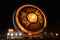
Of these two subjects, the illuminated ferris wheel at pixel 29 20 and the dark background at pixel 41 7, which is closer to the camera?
the illuminated ferris wheel at pixel 29 20

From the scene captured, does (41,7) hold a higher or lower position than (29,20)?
higher

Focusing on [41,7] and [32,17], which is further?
[41,7]

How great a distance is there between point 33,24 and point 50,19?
479mm

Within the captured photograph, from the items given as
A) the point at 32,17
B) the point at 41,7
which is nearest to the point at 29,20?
the point at 32,17

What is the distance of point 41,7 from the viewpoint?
7.50ft

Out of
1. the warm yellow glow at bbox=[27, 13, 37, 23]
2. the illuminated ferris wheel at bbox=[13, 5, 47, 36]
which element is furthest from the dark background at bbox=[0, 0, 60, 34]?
the warm yellow glow at bbox=[27, 13, 37, 23]

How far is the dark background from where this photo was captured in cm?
216

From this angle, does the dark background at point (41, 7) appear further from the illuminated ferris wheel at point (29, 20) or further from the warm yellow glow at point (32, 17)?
the warm yellow glow at point (32, 17)

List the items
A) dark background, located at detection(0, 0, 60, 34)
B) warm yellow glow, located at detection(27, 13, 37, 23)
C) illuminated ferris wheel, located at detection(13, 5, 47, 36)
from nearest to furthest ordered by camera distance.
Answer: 1. illuminated ferris wheel, located at detection(13, 5, 47, 36)
2. warm yellow glow, located at detection(27, 13, 37, 23)
3. dark background, located at detection(0, 0, 60, 34)

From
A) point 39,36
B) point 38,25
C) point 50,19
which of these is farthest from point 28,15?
point 50,19

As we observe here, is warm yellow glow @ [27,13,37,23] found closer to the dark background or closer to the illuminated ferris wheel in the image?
the illuminated ferris wheel

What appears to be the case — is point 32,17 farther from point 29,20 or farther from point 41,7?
point 41,7

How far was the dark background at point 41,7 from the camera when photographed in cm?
216

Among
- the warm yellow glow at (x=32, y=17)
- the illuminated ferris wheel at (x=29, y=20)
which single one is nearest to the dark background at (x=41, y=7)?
the illuminated ferris wheel at (x=29, y=20)
